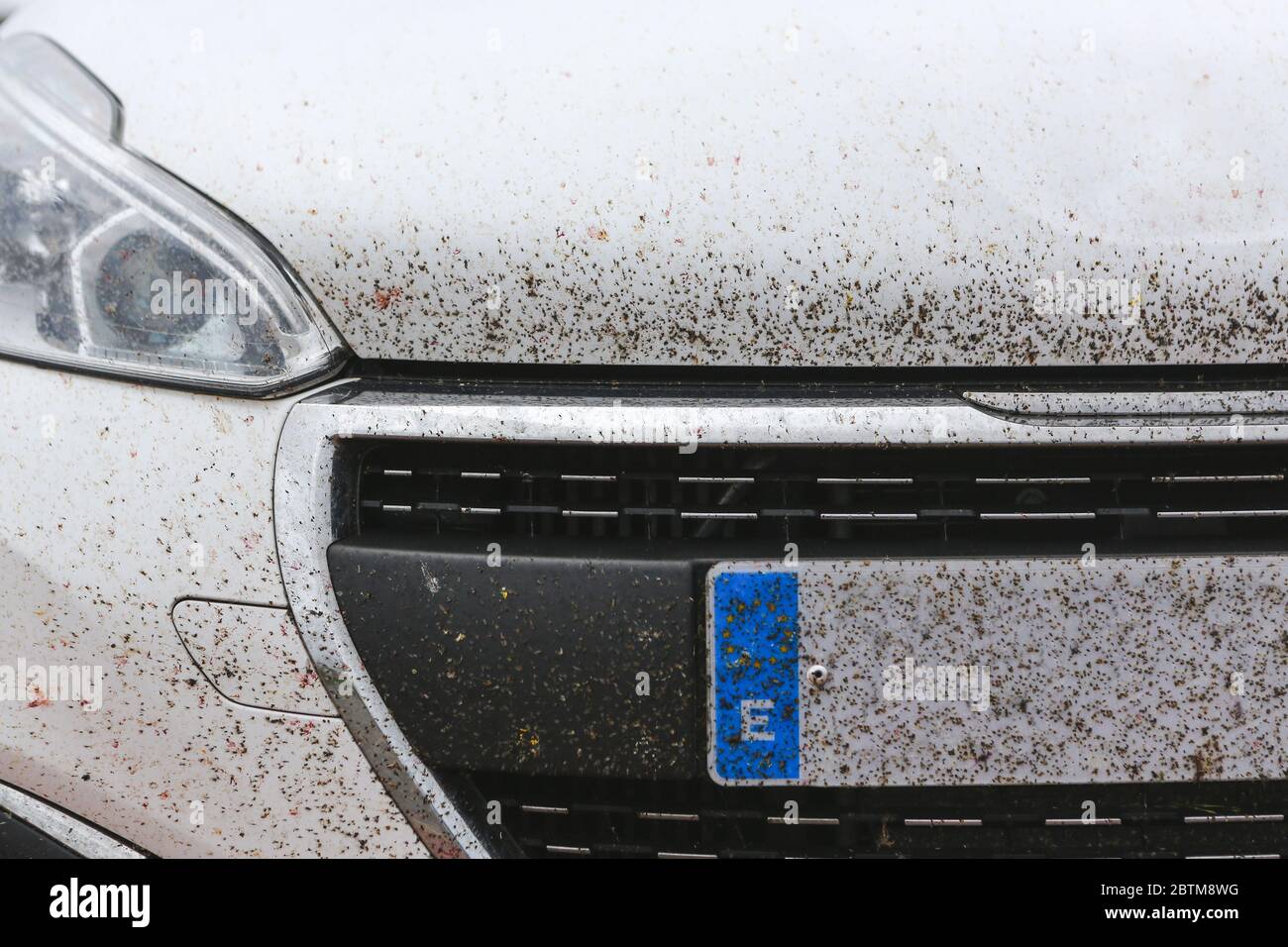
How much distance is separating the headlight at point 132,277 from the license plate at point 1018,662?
0.52 m

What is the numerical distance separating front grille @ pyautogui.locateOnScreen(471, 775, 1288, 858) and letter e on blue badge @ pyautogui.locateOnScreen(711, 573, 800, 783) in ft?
0.17

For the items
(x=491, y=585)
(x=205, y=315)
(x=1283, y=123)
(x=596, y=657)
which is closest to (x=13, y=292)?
(x=205, y=315)

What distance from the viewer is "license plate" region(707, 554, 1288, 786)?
978mm

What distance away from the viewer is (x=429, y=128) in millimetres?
977

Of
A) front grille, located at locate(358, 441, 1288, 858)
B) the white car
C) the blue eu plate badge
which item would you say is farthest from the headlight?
the blue eu plate badge

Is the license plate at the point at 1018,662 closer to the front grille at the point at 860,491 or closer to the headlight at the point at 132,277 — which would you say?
the front grille at the point at 860,491

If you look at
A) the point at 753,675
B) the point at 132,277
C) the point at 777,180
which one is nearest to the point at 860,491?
the point at 753,675

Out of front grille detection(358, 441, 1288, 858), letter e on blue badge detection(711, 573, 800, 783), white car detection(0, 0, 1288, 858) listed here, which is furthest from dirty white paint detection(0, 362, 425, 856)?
letter e on blue badge detection(711, 573, 800, 783)

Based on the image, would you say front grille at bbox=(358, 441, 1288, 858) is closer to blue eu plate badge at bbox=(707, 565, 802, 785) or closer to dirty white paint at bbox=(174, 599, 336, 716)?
blue eu plate badge at bbox=(707, 565, 802, 785)

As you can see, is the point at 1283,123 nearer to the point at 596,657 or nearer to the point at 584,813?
the point at 596,657

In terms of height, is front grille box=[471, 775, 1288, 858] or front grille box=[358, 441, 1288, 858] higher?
front grille box=[358, 441, 1288, 858]

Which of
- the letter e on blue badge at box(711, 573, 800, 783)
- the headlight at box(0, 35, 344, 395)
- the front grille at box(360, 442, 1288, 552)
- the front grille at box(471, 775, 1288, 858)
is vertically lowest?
the front grille at box(471, 775, 1288, 858)

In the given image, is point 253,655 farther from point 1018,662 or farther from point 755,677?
point 1018,662
